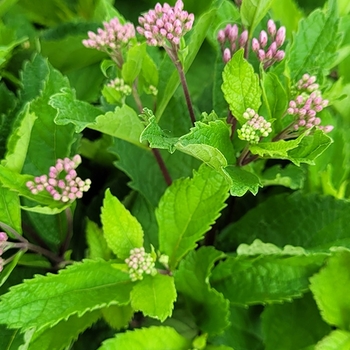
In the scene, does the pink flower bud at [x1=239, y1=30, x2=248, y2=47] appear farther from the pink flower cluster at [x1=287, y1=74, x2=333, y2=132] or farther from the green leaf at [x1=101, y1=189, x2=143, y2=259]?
the green leaf at [x1=101, y1=189, x2=143, y2=259]

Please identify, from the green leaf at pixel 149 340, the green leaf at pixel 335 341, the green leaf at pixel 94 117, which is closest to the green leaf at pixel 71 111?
the green leaf at pixel 94 117

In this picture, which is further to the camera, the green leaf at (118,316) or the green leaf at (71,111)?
the green leaf at (118,316)

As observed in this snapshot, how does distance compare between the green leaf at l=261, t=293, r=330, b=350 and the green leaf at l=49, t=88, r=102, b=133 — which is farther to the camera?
the green leaf at l=261, t=293, r=330, b=350

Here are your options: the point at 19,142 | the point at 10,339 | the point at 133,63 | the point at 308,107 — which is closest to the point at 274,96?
the point at 308,107

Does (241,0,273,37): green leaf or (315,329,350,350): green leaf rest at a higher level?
(241,0,273,37): green leaf

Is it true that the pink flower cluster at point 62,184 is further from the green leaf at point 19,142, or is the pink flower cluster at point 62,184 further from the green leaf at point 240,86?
the green leaf at point 240,86

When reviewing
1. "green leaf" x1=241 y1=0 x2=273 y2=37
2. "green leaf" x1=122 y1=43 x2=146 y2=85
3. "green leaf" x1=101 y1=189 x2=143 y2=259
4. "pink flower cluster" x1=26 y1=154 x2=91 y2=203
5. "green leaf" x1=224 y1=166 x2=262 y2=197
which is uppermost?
Answer: "green leaf" x1=241 y1=0 x2=273 y2=37

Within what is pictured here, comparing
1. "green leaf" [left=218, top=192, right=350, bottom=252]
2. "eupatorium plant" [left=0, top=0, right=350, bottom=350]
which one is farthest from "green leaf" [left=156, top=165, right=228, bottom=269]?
"green leaf" [left=218, top=192, right=350, bottom=252]

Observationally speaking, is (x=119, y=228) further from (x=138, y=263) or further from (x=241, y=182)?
(x=241, y=182)
